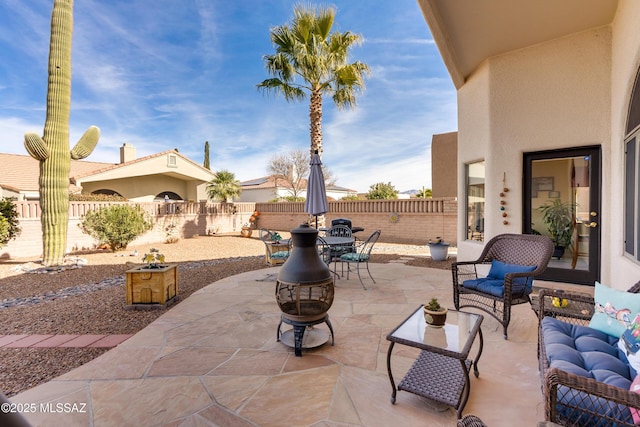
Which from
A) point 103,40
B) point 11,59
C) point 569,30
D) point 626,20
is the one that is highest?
point 103,40

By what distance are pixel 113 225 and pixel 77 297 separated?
4546 mm

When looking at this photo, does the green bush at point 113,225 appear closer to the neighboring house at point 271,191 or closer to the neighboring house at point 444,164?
the neighboring house at point 444,164

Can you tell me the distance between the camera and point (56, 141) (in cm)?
699

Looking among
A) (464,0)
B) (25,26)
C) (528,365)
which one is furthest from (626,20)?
(25,26)

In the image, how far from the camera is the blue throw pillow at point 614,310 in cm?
213

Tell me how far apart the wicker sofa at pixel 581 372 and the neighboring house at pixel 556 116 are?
1621mm

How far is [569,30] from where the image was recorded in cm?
456

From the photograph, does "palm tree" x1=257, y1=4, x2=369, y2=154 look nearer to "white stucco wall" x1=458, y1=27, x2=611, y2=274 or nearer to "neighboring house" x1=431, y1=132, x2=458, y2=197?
"neighboring house" x1=431, y1=132, x2=458, y2=197

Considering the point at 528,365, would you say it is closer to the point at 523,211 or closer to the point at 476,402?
the point at 476,402

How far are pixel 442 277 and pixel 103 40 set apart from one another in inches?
431

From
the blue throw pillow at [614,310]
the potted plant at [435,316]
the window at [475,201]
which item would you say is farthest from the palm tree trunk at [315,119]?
the blue throw pillow at [614,310]

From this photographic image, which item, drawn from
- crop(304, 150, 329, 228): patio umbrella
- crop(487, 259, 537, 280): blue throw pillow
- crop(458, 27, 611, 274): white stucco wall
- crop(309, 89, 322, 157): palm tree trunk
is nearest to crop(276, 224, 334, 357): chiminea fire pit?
crop(487, 259, 537, 280): blue throw pillow

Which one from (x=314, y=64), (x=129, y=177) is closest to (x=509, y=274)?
(x=314, y=64)

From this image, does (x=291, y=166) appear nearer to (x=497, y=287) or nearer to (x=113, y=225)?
(x=113, y=225)
